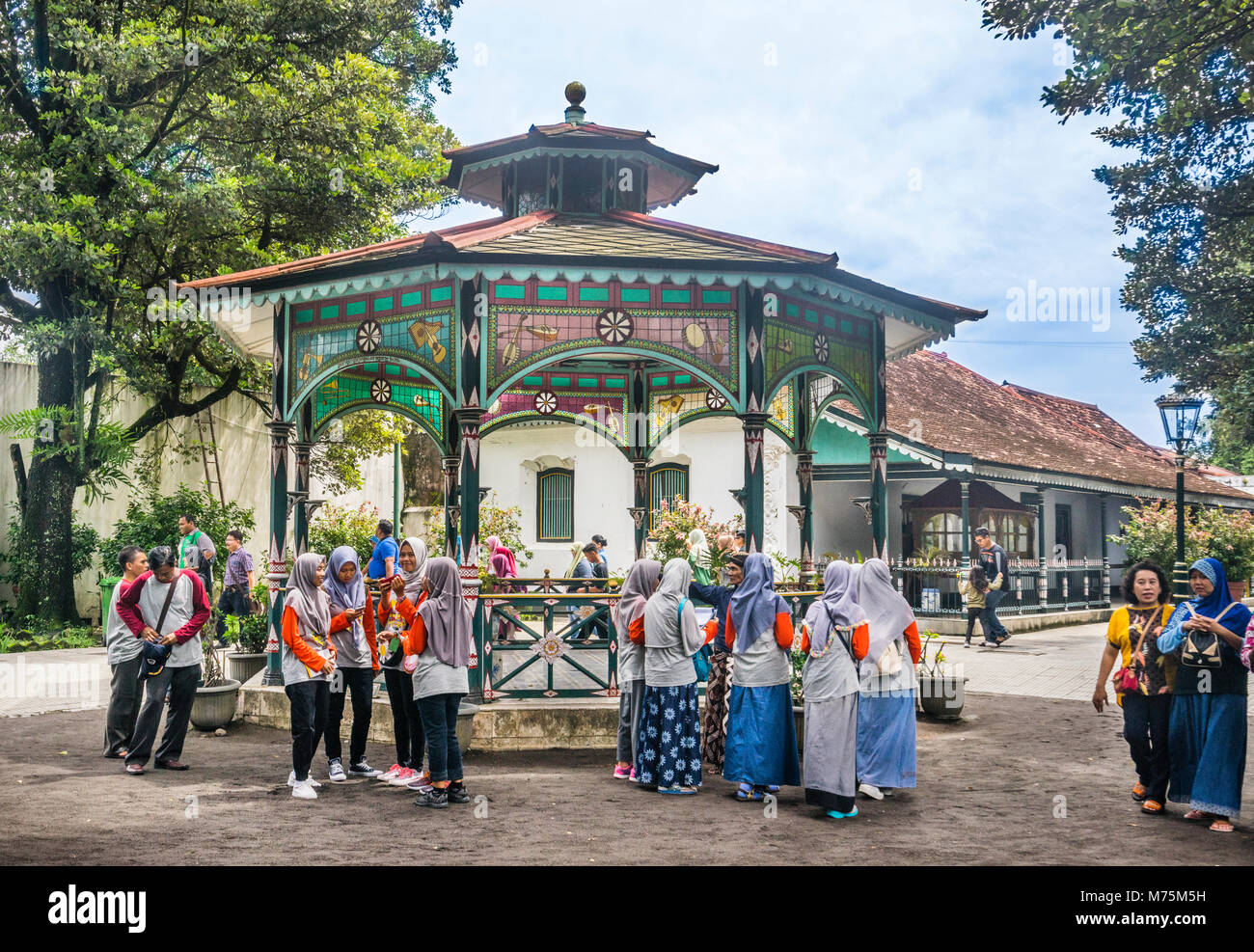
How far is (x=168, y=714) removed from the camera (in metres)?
8.55

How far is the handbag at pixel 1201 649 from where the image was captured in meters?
6.70

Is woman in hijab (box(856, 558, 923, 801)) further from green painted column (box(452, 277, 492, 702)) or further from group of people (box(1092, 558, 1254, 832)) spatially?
green painted column (box(452, 277, 492, 702))

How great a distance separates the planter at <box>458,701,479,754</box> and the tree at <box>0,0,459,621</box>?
1103cm

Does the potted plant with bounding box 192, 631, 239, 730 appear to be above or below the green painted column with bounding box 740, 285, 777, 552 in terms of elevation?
below

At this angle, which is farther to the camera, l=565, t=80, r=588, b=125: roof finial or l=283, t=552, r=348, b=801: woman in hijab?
l=565, t=80, r=588, b=125: roof finial

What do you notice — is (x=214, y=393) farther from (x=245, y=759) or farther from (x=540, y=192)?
(x=245, y=759)

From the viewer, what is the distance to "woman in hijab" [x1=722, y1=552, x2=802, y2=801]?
7.48 m

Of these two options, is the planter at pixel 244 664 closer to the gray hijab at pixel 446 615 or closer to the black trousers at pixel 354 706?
the black trousers at pixel 354 706

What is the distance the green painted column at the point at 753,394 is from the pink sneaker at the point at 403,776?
11.9ft

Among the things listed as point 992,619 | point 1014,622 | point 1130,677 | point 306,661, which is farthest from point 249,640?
point 1014,622

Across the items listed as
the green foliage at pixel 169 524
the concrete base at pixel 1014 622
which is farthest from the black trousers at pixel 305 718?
the concrete base at pixel 1014 622

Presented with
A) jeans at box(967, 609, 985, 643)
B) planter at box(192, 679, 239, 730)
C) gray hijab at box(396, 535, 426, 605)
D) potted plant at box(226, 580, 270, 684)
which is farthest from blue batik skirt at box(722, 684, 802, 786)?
jeans at box(967, 609, 985, 643)

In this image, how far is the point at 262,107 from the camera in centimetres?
1794
